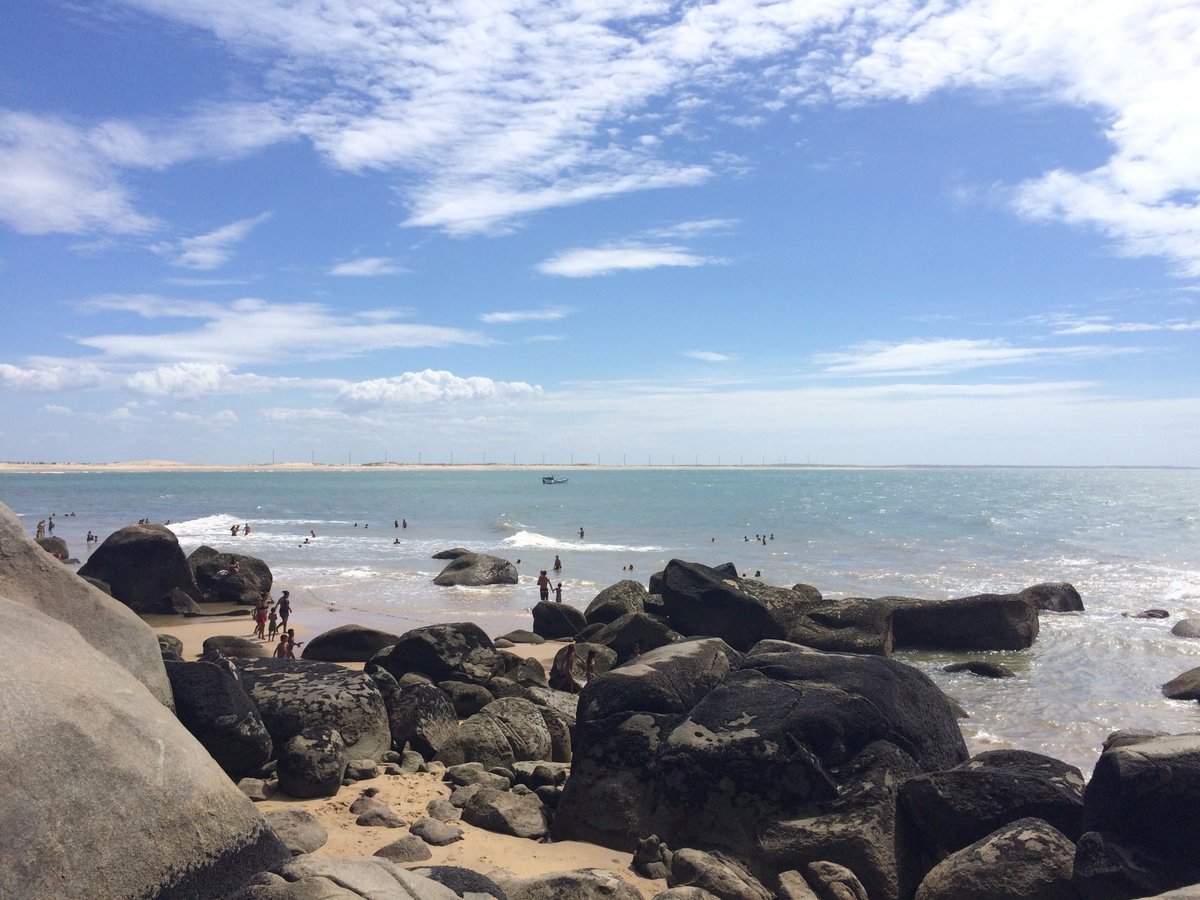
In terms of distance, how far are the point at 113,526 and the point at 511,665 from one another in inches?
2226

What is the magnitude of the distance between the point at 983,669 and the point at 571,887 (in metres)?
16.9

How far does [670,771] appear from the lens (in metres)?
9.05

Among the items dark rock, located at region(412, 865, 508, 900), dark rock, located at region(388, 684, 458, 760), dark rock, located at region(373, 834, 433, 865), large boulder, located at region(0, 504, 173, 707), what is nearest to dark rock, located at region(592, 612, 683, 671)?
dark rock, located at region(388, 684, 458, 760)

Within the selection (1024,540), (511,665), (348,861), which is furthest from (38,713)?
(1024,540)

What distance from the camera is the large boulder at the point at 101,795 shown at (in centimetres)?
504

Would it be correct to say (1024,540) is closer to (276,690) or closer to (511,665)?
(511,665)

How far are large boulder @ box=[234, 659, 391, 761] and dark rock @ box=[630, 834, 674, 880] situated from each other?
4339 mm

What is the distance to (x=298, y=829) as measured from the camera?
852 cm

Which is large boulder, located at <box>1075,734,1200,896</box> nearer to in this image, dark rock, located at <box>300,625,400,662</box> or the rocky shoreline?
the rocky shoreline

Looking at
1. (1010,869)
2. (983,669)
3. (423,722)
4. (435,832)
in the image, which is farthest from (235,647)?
(983,669)

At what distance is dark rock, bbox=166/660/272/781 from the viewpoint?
9.97 metres

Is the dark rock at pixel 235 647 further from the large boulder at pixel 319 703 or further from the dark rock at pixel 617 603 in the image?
the dark rock at pixel 617 603

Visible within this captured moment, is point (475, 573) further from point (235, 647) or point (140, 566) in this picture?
point (235, 647)

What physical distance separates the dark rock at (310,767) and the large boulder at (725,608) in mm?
13487
